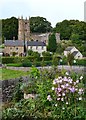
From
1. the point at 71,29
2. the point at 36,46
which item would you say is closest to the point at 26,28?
the point at 71,29

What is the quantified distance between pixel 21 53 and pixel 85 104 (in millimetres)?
22948

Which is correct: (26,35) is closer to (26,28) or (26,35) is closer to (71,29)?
(26,28)

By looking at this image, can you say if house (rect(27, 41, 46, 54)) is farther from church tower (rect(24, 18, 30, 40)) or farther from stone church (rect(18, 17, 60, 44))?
church tower (rect(24, 18, 30, 40))

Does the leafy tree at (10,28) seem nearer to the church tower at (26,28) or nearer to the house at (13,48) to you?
the church tower at (26,28)

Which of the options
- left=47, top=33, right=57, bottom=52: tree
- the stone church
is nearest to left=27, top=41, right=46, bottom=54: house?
left=47, top=33, right=57, bottom=52: tree

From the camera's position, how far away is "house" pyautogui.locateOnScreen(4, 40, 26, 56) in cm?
2630

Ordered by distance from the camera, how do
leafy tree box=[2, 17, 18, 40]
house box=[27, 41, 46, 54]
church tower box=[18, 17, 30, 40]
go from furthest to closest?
church tower box=[18, 17, 30, 40], leafy tree box=[2, 17, 18, 40], house box=[27, 41, 46, 54]

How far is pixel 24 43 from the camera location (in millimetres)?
28688

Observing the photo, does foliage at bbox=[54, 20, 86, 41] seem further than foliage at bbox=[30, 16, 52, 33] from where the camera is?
No

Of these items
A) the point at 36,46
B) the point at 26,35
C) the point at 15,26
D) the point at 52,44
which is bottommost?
the point at 36,46

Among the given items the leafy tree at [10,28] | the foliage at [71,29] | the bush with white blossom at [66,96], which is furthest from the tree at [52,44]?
the bush with white blossom at [66,96]

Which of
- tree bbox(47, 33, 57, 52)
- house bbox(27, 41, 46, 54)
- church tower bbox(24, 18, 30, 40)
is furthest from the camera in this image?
church tower bbox(24, 18, 30, 40)

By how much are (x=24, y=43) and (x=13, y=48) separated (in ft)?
5.29

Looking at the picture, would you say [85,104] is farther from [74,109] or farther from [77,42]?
[77,42]
